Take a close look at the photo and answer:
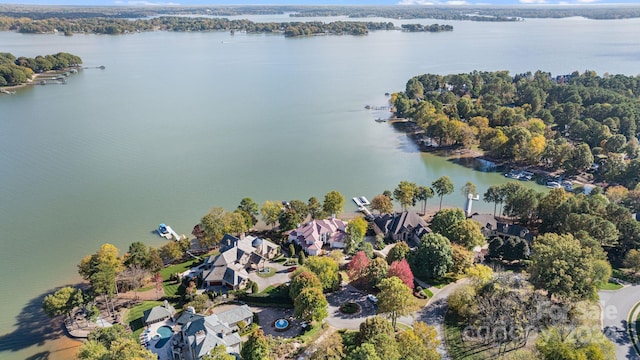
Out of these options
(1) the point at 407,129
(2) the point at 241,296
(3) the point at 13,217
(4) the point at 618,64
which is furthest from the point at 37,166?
(4) the point at 618,64

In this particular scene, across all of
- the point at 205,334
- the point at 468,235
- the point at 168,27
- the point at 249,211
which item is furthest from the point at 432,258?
the point at 168,27

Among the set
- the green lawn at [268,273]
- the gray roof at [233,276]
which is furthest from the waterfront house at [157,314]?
the green lawn at [268,273]

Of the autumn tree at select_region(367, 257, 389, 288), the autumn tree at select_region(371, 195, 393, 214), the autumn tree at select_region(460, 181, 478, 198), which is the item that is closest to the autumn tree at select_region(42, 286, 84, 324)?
the autumn tree at select_region(367, 257, 389, 288)

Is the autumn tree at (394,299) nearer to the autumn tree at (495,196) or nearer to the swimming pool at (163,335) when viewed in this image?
the swimming pool at (163,335)

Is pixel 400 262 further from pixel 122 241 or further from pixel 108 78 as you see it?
pixel 108 78

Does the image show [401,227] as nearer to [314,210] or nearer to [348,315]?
[314,210]
